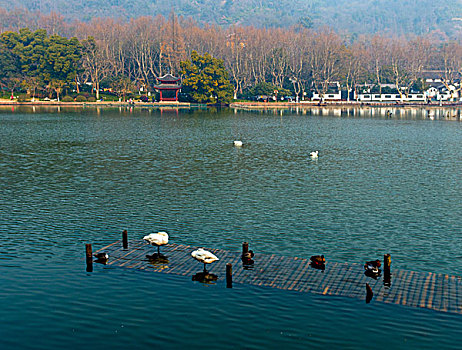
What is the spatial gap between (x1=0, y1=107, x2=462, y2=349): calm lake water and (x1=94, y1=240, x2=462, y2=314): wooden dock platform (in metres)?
0.85

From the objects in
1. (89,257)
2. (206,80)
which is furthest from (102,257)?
(206,80)

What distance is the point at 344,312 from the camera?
20.9 metres

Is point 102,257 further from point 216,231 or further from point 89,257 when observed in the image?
point 216,231

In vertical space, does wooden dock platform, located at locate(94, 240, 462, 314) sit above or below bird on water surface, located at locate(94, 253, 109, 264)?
below

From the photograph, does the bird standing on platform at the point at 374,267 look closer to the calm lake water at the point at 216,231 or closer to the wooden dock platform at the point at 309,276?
the wooden dock platform at the point at 309,276

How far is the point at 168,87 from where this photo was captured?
17838 centimetres

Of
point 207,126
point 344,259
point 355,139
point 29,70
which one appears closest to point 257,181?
point 344,259

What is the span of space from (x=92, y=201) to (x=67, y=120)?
273 feet

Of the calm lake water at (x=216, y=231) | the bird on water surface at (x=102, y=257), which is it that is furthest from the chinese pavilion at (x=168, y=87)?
the bird on water surface at (x=102, y=257)

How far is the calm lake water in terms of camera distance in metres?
19.6

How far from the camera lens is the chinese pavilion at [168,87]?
17775 cm

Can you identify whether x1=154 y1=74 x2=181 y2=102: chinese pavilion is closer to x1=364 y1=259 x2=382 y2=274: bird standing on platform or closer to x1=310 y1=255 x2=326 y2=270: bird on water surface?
x1=310 y1=255 x2=326 y2=270: bird on water surface

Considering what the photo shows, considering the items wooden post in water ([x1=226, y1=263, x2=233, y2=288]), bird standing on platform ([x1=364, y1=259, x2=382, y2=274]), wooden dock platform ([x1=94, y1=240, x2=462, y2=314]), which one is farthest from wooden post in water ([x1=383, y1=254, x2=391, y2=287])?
wooden post in water ([x1=226, y1=263, x2=233, y2=288])

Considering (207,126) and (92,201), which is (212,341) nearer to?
(92,201)
